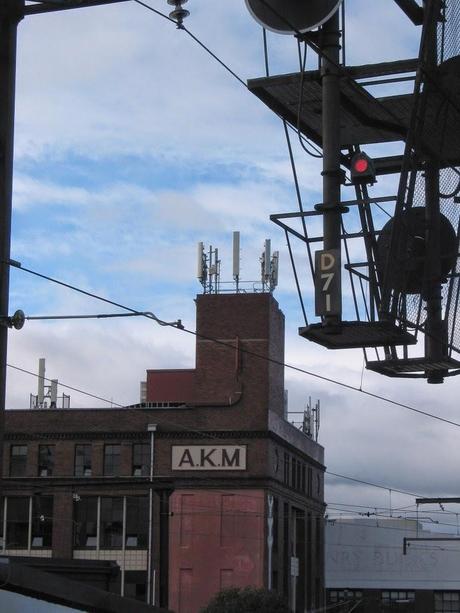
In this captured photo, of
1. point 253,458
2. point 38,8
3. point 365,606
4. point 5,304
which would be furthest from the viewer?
point 365,606

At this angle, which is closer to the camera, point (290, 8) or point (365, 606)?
point (290, 8)

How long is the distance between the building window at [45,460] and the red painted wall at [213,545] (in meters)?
7.77

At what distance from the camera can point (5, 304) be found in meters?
10.0

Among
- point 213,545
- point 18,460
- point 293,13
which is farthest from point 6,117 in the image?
point 18,460

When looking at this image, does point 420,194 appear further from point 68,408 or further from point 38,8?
point 68,408

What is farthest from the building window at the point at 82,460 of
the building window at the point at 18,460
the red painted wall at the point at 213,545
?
the red painted wall at the point at 213,545

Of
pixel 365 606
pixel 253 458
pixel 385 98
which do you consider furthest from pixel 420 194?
pixel 365 606

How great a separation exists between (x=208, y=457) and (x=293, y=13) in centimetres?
6036

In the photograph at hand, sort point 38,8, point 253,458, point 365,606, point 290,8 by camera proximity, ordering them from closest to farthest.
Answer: point 290,8 → point 38,8 → point 253,458 → point 365,606

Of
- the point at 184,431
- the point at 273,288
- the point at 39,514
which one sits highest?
the point at 273,288

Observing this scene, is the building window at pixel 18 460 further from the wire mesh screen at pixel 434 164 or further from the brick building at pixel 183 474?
the wire mesh screen at pixel 434 164

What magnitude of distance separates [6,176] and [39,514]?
61.4m

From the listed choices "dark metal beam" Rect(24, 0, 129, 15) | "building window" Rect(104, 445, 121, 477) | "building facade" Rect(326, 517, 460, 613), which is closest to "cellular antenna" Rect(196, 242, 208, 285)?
"building window" Rect(104, 445, 121, 477)

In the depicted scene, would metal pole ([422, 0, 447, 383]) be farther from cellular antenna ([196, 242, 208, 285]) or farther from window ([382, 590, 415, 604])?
window ([382, 590, 415, 604])
